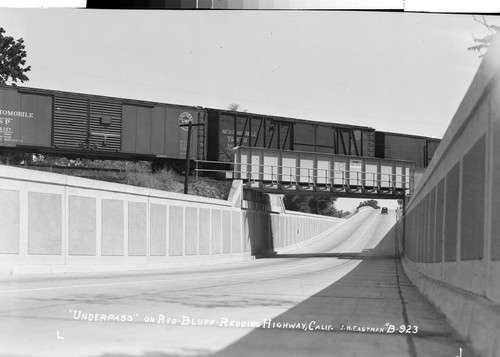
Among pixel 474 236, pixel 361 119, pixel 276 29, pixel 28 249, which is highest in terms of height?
pixel 276 29

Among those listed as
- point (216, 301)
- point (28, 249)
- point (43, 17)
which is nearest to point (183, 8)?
point (43, 17)

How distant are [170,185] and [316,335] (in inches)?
1242

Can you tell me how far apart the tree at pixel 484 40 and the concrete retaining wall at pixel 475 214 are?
0.79 ft

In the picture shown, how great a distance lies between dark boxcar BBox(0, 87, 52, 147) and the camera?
1233 inches

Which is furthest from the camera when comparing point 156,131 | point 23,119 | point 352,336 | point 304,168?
point 156,131

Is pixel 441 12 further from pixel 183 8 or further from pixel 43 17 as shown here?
pixel 43 17

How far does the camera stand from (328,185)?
47.1 metres

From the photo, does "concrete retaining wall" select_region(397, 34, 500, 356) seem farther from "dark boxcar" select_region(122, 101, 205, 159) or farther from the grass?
"dark boxcar" select_region(122, 101, 205, 159)

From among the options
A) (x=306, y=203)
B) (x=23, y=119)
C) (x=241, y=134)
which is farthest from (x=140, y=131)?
(x=306, y=203)

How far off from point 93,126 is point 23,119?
3.48 meters

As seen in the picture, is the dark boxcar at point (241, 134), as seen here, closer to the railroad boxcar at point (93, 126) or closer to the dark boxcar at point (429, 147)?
the railroad boxcar at point (93, 126)

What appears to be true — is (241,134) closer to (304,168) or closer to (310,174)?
(304,168)

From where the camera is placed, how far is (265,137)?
3797cm

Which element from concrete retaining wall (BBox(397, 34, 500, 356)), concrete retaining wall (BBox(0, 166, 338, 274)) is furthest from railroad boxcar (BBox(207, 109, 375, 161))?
concrete retaining wall (BBox(397, 34, 500, 356))
